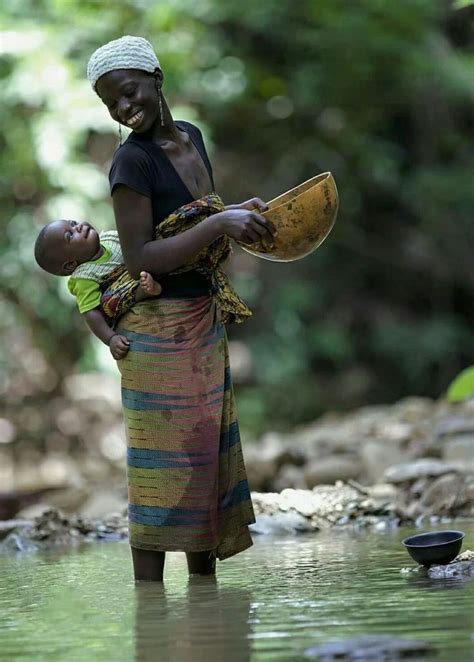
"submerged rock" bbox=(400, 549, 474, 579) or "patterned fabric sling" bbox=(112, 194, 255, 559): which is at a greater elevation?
"patterned fabric sling" bbox=(112, 194, 255, 559)

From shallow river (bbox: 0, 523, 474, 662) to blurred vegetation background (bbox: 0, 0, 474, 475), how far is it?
6.25 m

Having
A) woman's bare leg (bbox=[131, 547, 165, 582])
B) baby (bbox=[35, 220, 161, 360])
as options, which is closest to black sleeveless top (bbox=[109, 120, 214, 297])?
baby (bbox=[35, 220, 161, 360])

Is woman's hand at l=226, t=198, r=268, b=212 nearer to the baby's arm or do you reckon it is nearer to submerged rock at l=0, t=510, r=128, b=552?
the baby's arm

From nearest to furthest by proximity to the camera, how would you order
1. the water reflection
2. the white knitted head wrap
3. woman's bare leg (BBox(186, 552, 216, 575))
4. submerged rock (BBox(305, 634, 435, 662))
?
submerged rock (BBox(305, 634, 435, 662)) < the water reflection < the white knitted head wrap < woman's bare leg (BBox(186, 552, 216, 575))

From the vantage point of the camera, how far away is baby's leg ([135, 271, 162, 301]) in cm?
371

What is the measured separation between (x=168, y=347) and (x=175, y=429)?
0.25 m

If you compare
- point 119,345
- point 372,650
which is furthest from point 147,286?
point 372,650

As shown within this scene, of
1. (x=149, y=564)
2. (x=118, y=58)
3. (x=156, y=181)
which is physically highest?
(x=118, y=58)

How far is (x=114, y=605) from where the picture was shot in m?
3.42

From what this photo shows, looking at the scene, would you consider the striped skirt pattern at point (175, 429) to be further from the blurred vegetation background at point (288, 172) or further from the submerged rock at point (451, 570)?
the blurred vegetation background at point (288, 172)

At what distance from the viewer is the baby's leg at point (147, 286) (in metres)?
3.71

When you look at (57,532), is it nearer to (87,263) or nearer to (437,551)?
(87,263)

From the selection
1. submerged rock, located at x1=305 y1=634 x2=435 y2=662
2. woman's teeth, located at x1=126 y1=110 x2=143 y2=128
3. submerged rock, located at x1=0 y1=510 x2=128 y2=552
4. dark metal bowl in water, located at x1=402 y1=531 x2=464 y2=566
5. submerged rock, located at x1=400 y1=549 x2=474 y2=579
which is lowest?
submerged rock, located at x1=305 y1=634 x2=435 y2=662

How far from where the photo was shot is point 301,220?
146 inches
